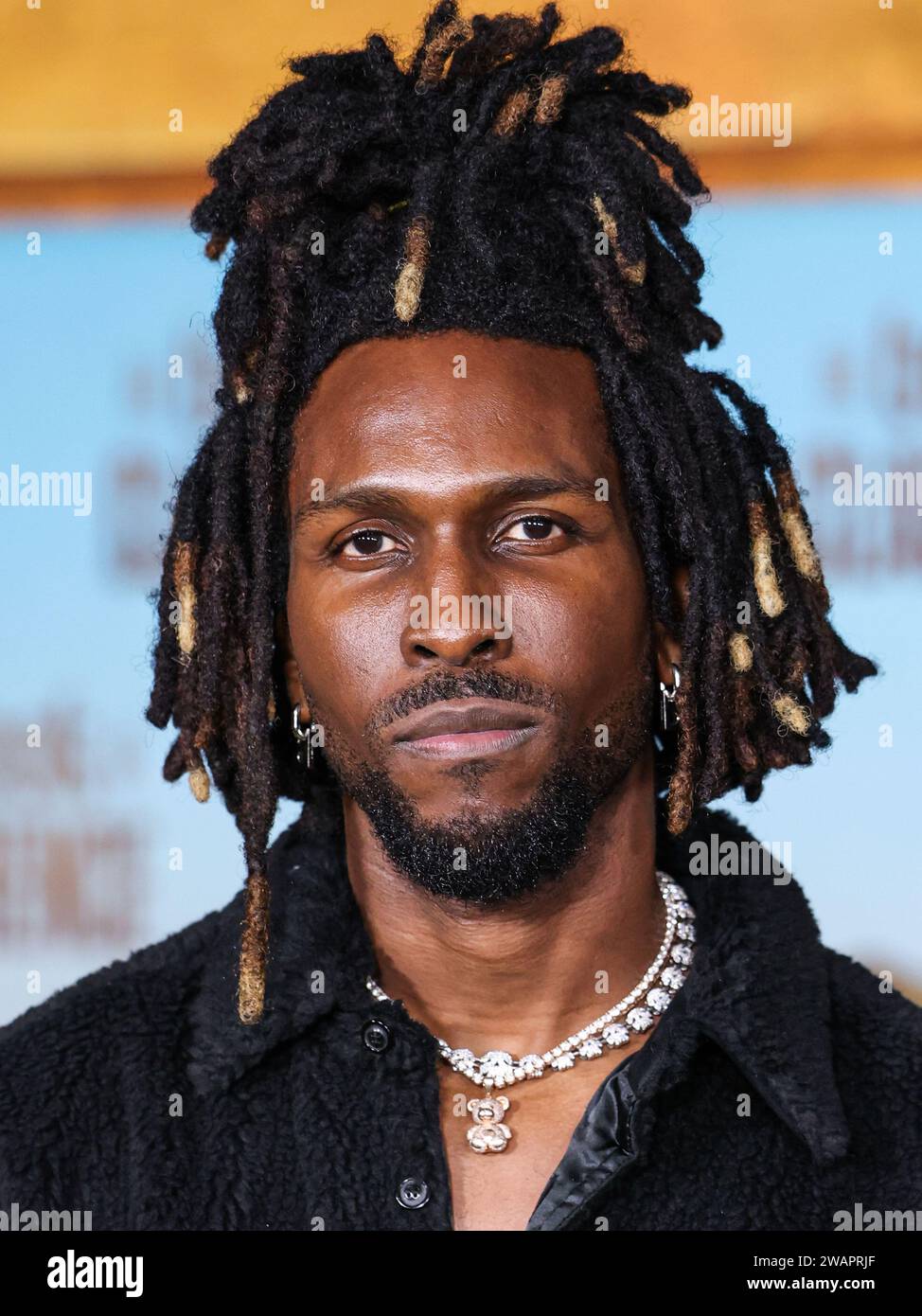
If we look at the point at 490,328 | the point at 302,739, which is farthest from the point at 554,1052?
the point at 490,328

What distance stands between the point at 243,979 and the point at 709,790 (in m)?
0.68

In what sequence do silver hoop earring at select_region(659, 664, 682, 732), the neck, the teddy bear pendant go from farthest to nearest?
silver hoop earring at select_region(659, 664, 682, 732)
the neck
the teddy bear pendant

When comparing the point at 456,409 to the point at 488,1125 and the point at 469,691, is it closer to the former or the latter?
the point at 469,691

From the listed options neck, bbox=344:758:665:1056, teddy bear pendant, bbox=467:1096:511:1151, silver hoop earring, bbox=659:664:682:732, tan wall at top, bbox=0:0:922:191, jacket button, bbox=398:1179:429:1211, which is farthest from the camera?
tan wall at top, bbox=0:0:922:191

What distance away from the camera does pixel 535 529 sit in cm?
252

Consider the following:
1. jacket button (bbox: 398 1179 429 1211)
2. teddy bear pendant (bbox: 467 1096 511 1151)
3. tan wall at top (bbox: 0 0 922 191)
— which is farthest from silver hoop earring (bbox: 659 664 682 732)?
tan wall at top (bbox: 0 0 922 191)

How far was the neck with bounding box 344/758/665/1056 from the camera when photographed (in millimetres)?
2553

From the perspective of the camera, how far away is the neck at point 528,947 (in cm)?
255

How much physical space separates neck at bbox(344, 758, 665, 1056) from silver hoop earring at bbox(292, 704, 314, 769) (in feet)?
0.49

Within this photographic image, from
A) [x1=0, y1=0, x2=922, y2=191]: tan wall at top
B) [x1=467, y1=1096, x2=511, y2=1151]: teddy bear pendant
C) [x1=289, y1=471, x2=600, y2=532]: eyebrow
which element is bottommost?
[x1=467, y1=1096, x2=511, y2=1151]: teddy bear pendant

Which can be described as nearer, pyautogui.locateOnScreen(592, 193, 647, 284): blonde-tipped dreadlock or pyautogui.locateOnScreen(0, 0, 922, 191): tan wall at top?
pyautogui.locateOnScreen(592, 193, 647, 284): blonde-tipped dreadlock

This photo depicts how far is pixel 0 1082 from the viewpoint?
2.49 meters

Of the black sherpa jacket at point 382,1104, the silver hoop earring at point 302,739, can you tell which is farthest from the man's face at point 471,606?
the black sherpa jacket at point 382,1104

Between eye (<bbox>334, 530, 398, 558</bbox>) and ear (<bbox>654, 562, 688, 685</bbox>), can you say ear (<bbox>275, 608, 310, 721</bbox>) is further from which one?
ear (<bbox>654, 562, 688, 685</bbox>)
